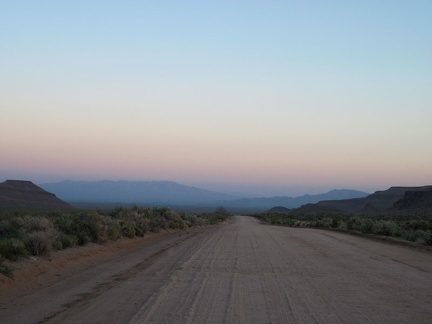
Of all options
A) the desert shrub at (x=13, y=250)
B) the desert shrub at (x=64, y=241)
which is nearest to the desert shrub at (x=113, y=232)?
the desert shrub at (x=64, y=241)

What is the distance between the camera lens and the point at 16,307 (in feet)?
37.9

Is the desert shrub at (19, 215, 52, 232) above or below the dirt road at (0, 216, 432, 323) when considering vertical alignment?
above

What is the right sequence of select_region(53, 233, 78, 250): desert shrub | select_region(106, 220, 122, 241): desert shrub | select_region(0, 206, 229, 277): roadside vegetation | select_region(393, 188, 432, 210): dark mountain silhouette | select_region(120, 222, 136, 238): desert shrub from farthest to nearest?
select_region(393, 188, 432, 210): dark mountain silhouette, select_region(120, 222, 136, 238): desert shrub, select_region(106, 220, 122, 241): desert shrub, select_region(53, 233, 78, 250): desert shrub, select_region(0, 206, 229, 277): roadside vegetation

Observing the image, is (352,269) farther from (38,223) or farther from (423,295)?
(38,223)

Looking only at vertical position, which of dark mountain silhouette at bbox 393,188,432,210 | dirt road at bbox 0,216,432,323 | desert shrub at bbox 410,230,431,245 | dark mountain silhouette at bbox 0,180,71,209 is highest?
dark mountain silhouette at bbox 393,188,432,210

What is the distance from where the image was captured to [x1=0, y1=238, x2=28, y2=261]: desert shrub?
16062 millimetres

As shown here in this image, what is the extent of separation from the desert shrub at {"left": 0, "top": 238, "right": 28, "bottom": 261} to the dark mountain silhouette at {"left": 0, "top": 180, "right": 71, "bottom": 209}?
265 feet

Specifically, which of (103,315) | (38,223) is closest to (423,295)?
(103,315)

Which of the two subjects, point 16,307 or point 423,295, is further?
point 423,295

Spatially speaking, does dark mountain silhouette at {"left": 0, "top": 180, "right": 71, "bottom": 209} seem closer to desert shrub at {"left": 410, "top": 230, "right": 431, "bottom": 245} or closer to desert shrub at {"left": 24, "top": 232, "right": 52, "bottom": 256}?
desert shrub at {"left": 410, "top": 230, "right": 431, "bottom": 245}

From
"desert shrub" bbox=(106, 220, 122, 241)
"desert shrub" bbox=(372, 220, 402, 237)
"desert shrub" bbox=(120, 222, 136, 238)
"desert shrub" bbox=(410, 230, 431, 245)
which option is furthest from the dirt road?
"desert shrub" bbox=(372, 220, 402, 237)

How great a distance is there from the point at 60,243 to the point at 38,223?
2.12 m

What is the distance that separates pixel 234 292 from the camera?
1320cm

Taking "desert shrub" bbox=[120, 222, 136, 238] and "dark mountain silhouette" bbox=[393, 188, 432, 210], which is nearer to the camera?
"desert shrub" bbox=[120, 222, 136, 238]
